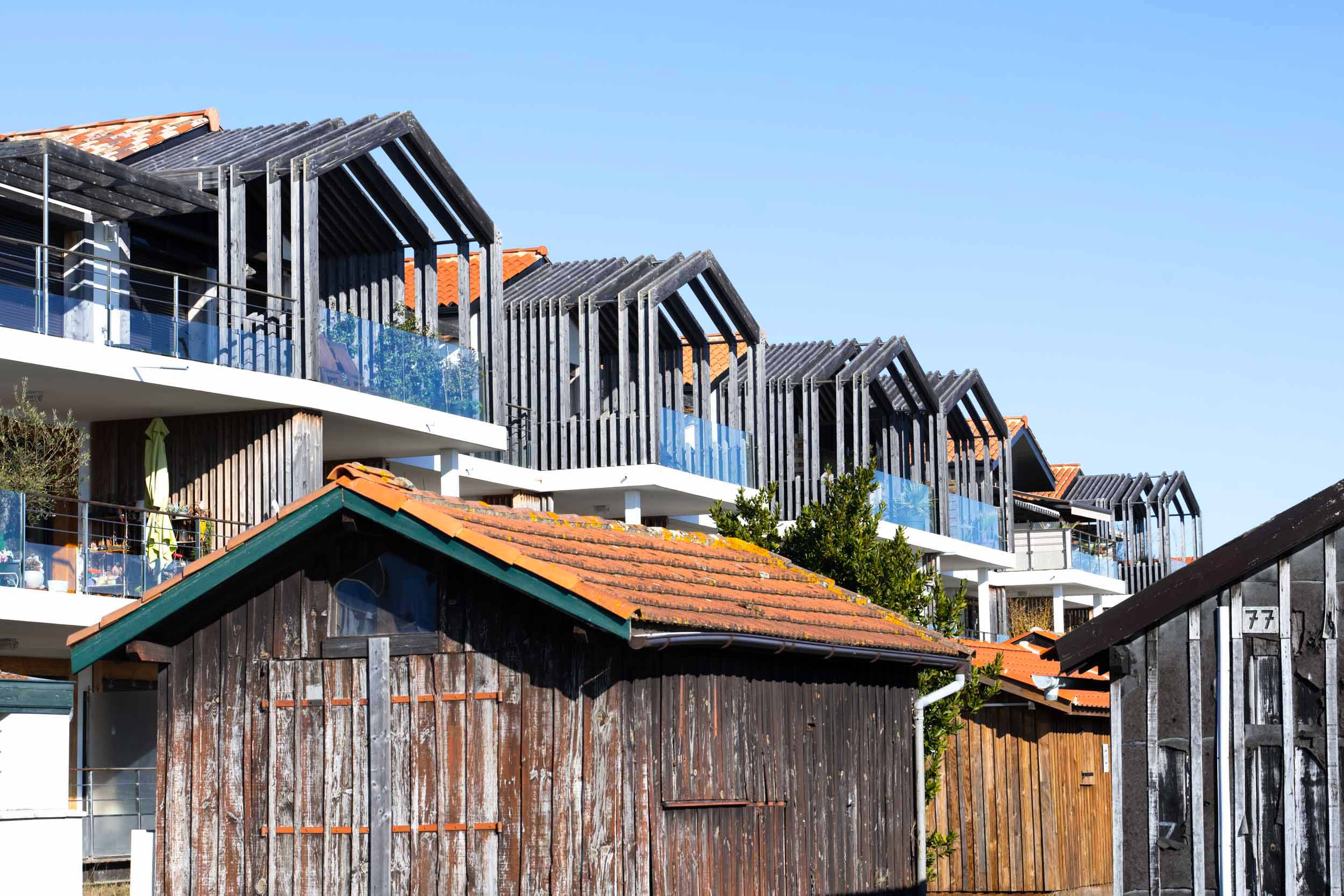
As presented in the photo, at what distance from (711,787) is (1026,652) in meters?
14.4

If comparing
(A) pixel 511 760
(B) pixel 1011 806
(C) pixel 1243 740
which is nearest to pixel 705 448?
(B) pixel 1011 806

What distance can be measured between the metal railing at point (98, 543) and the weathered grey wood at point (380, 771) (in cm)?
881

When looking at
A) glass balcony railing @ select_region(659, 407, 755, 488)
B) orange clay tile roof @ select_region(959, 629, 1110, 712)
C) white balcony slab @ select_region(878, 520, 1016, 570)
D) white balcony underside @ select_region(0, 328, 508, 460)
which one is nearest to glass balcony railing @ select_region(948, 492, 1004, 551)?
white balcony slab @ select_region(878, 520, 1016, 570)

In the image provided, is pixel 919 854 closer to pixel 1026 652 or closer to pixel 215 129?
pixel 1026 652

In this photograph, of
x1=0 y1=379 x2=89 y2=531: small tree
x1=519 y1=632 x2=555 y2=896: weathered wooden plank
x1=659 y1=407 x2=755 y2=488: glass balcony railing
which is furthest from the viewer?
x1=659 y1=407 x2=755 y2=488: glass balcony railing

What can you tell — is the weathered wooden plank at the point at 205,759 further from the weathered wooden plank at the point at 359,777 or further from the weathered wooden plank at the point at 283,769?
the weathered wooden plank at the point at 359,777

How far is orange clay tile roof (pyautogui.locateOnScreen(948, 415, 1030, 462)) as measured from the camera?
47.8 meters

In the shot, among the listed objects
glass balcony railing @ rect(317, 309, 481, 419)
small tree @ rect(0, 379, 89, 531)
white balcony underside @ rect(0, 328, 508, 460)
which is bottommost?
small tree @ rect(0, 379, 89, 531)

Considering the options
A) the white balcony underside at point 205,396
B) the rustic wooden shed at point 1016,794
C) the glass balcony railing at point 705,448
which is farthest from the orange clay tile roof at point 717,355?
the rustic wooden shed at point 1016,794

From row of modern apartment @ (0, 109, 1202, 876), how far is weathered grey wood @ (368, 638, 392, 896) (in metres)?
9.14

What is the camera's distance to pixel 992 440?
4956cm

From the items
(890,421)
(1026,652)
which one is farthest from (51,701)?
(890,421)

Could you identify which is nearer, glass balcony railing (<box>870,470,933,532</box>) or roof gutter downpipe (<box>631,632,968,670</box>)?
roof gutter downpipe (<box>631,632,968,670</box>)

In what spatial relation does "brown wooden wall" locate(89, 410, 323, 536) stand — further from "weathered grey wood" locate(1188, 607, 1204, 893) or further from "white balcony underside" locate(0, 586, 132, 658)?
"weathered grey wood" locate(1188, 607, 1204, 893)
